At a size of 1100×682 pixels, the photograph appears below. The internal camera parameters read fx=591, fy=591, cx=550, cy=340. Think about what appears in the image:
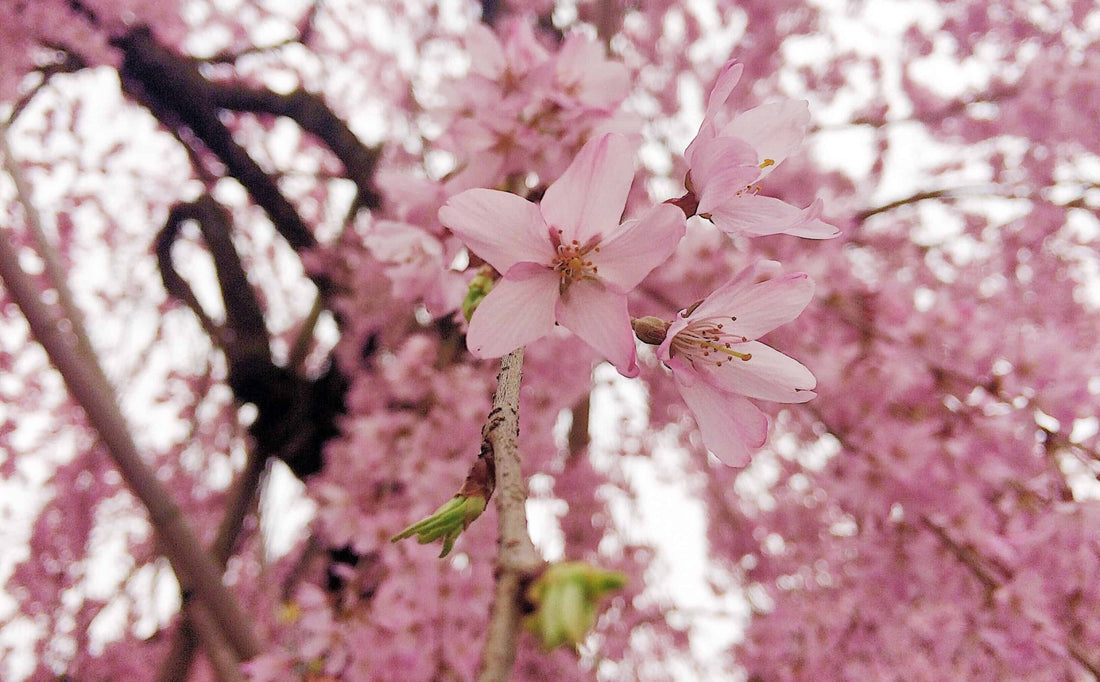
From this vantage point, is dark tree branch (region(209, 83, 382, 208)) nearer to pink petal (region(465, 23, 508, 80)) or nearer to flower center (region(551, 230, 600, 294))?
pink petal (region(465, 23, 508, 80))

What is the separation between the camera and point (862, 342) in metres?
2.20

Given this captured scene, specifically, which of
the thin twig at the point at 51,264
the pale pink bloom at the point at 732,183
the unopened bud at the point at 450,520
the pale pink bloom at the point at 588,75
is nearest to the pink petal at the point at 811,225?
the pale pink bloom at the point at 732,183

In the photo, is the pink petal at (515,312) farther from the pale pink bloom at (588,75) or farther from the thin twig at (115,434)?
the thin twig at (115,434)

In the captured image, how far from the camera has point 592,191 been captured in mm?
539

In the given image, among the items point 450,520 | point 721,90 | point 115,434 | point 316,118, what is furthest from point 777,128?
point 316,118

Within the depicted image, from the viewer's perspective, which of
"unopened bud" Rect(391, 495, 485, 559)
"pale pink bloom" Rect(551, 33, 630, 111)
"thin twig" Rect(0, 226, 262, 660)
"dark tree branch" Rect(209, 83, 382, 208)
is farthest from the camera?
"dark tree branch" Rect(209, 83, 382, 208)

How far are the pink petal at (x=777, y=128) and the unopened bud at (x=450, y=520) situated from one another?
49 cm

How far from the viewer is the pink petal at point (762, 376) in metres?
0.58

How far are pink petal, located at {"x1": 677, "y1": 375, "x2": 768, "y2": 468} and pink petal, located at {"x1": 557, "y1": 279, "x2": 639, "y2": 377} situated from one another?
0.08 metres

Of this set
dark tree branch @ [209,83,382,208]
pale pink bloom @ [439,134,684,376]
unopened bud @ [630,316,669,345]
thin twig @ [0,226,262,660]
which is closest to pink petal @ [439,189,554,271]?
pale pink bloom @ [439,134,684,376]

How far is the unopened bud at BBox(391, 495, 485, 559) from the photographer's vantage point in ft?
1.37

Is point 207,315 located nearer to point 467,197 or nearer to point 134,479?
point 134,479

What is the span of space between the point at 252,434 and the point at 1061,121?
4.51 metres

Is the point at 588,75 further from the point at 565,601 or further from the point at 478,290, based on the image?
the point at 565,601
